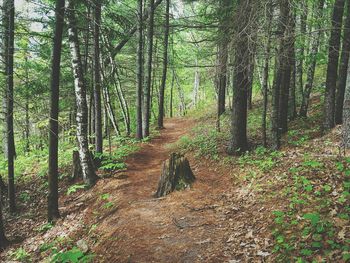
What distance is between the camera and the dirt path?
564 cm

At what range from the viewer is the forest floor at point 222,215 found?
508cm

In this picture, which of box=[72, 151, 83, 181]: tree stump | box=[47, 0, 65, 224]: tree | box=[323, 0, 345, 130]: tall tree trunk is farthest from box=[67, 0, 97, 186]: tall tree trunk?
box=[323, 0, 345, 130]: tall tree trunk

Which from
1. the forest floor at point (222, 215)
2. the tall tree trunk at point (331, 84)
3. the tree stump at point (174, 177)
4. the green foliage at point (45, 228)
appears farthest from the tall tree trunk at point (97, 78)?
the tall tree trunk at point (331, 84)

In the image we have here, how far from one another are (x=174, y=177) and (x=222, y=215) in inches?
90.6

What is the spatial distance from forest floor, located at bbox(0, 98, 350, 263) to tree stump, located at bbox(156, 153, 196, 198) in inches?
10.9

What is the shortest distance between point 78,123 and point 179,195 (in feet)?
14.7

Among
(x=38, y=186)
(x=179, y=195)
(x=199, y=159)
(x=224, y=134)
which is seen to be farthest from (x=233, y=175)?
(x=38, y=186)

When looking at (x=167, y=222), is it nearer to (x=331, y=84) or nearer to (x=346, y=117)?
(x=346, y=117)

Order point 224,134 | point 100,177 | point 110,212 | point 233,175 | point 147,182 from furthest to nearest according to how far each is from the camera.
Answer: point 224,134
point 100,177
point 147,182
point 233,175
point 110,212

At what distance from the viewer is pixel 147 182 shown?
10.1 metres

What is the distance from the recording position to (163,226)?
6699 mm

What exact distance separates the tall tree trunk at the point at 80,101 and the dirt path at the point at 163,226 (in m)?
1.14

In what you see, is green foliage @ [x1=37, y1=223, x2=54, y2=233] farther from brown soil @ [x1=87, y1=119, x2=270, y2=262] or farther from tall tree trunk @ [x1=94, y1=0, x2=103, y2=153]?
tall tree trunk @ [x1=94, y1=0, x2=103, y2=153]

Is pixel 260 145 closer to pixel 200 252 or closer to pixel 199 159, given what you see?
pixel 199 159
